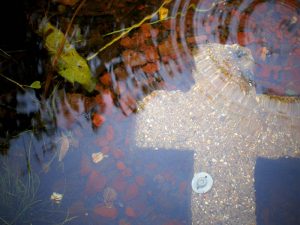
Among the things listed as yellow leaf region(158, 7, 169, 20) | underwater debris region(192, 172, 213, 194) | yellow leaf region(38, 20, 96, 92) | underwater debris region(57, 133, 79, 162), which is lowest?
underwater debris region(192, 172, 213, 194)

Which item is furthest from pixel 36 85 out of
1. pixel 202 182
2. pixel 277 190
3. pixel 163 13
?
pixel 277 190

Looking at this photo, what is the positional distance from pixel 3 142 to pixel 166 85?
1.05 meters

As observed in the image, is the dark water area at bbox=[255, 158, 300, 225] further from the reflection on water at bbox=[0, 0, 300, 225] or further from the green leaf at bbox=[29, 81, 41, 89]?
the green leaf at bbox=[29, 81, 41, 89]

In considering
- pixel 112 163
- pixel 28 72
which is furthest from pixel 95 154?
pixel 28 72

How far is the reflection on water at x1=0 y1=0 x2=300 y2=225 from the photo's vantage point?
1754 millimetres

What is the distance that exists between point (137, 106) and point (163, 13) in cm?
69

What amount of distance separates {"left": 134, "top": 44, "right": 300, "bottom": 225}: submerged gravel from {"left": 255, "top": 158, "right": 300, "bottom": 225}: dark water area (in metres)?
0.04

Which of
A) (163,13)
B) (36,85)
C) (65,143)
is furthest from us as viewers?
(163,13)

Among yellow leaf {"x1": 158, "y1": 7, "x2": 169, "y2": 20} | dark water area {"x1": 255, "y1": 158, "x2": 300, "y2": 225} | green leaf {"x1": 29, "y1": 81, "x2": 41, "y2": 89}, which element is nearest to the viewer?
dark water area {"x1": 255, "y1": 158, "x2": 300, "y2": 225}

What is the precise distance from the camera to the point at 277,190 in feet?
5.70

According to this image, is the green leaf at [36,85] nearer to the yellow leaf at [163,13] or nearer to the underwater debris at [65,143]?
the underwater debris at [65,143]

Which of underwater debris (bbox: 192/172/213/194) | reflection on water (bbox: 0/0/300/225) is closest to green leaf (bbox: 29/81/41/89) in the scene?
reflection on water (bbox: 0/0/300/225)

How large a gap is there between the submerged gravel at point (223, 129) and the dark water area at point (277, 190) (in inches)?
1.5

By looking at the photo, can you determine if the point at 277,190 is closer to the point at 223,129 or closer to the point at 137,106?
the point at 223,129
